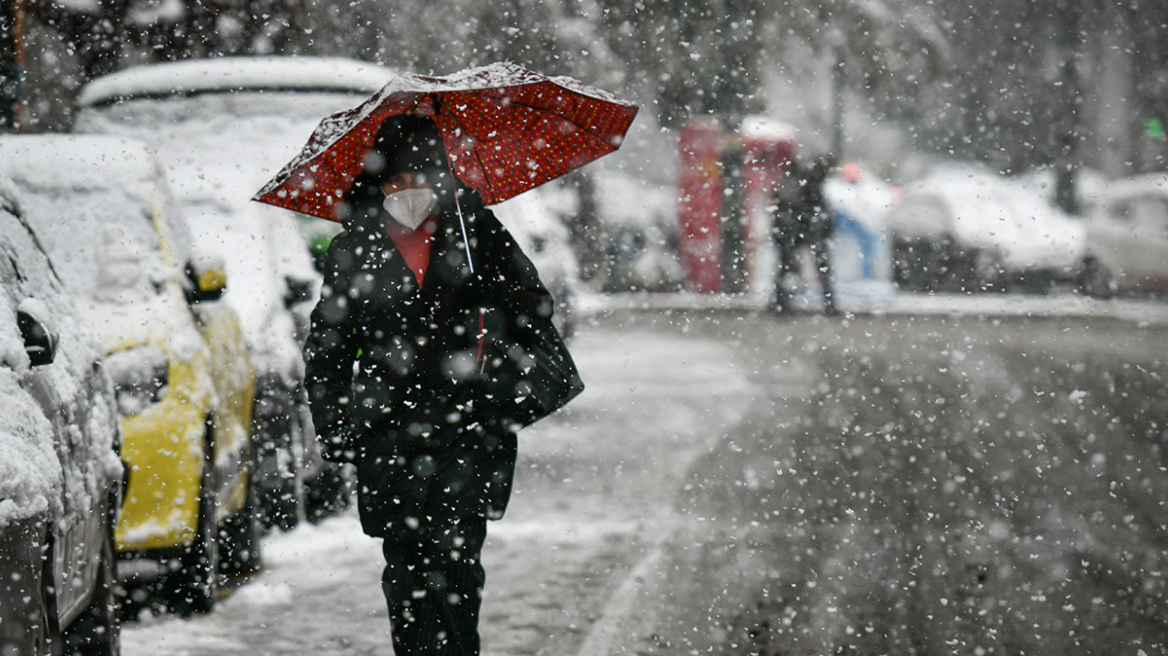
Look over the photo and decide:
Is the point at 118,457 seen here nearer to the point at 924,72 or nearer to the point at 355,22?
the point at 355,22

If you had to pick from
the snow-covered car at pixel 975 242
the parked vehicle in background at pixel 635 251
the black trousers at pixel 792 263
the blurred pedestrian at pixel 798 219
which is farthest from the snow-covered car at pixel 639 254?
the blurred pedestrian at pixel 798 219

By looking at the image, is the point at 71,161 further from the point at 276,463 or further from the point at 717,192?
the point at 717,192

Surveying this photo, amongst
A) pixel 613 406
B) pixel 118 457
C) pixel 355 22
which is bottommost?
pixel 613 406

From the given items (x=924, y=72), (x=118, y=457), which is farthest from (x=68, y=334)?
(x=924, y=72)

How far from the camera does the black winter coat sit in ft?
12.2

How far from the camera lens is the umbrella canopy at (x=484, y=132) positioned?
12.4ft

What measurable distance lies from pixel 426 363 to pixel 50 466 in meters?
0.94

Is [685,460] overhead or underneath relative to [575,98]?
underneath

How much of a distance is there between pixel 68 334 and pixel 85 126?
503cm

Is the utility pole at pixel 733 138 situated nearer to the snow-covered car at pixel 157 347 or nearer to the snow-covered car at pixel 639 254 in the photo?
the snow-covered car at pixel 639 254

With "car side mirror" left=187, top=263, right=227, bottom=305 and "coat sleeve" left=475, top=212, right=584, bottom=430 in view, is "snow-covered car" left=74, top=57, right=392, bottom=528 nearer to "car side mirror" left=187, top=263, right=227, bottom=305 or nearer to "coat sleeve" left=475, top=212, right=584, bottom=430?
"car side mirror" left=187, top=263, right=227, bottom=305

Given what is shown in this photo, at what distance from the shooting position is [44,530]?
333cm

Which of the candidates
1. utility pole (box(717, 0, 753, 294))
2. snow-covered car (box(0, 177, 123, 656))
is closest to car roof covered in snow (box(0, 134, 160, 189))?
snow-covered car (box(0, 177, 123, 656))

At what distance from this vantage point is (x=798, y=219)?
18969 mm
